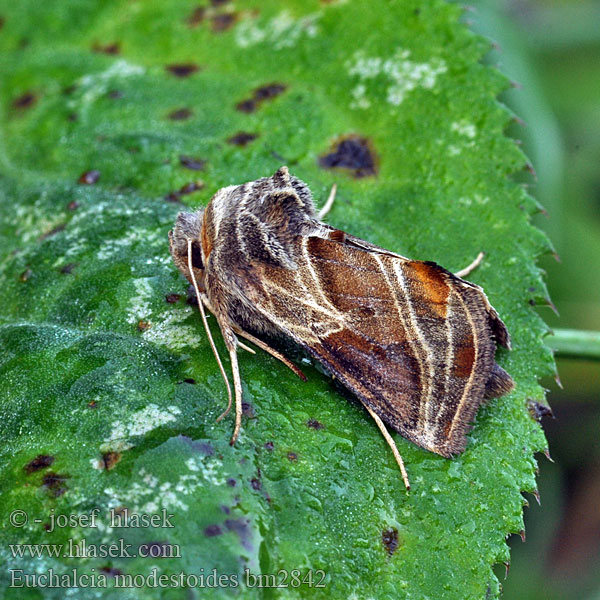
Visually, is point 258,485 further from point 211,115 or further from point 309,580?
point 211,115

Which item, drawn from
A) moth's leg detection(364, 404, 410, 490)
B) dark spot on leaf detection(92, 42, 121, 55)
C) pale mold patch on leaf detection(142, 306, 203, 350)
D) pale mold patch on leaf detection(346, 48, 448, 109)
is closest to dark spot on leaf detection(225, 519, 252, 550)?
moth's leg detection(364, 404, 410, 490)

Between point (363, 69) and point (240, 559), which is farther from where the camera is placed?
point (363, 69)

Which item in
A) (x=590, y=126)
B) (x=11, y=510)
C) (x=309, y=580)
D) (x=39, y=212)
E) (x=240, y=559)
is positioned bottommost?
(x=590, y=126)

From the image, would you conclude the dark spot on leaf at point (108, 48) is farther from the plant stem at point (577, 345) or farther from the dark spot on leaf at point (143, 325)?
the plant stem at point (577, 345)

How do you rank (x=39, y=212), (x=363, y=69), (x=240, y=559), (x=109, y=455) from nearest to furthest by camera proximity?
(x=240, y=559) < (x=109, y=455) < (x=39, y=212) < (x=363, y=69)

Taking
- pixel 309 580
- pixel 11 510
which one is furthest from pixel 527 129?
pixel 11 510

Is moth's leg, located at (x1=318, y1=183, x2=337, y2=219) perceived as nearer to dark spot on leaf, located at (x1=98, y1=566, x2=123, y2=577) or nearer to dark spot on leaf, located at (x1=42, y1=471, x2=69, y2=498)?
dark spot on leaf, located at (x1=42, y1=471, x2=69, y2=498)
